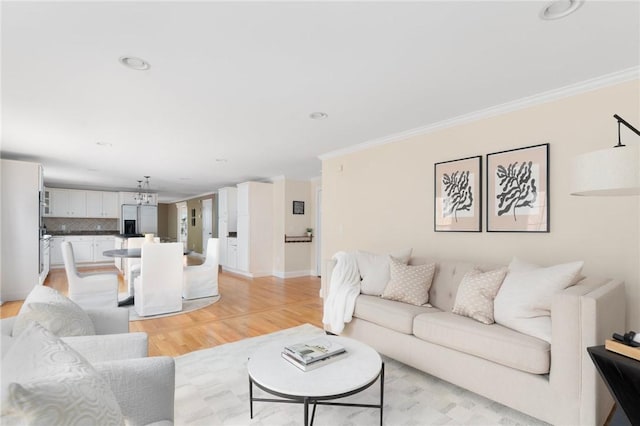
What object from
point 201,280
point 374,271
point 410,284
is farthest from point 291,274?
point 410,284

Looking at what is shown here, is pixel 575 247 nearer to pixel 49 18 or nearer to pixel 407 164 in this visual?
pixel 407 164

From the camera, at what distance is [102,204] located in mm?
9758

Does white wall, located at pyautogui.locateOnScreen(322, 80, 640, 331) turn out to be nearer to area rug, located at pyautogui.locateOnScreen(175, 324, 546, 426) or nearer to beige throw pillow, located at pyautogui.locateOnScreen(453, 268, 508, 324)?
beige throw pillow, located at pyautogui.locateOnScreen(453, 268, 508, 324)

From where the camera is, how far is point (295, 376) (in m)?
1.82

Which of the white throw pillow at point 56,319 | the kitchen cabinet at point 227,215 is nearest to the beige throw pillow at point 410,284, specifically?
the white throw pillow at point 56,319

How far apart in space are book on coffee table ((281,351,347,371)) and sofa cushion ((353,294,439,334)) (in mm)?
785

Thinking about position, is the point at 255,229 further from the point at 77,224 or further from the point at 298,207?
the point at 77,224

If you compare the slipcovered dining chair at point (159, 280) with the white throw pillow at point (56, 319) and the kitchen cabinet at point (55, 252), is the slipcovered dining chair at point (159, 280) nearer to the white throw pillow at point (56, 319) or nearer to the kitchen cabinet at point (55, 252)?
the white throw pillow at point (56, 319)

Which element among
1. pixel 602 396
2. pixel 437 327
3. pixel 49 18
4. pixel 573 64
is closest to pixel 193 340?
pixel 437 327

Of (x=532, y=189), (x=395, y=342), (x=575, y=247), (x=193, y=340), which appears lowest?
(x=193, y=340)

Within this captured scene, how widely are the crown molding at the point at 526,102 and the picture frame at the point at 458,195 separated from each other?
1.35ft

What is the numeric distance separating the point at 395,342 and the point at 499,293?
0.91 m

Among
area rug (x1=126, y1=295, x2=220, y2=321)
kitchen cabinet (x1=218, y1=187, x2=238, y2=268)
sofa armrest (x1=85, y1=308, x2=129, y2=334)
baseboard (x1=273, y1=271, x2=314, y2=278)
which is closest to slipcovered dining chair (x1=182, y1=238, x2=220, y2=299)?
area rug (x1=126, y1=295, x2=220, y2=321)

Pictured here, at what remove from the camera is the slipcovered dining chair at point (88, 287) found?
414 cm
